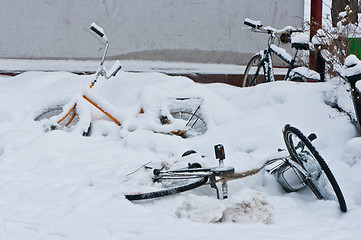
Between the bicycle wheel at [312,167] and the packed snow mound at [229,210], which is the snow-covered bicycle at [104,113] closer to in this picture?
the bicycle wheel at [312,167]

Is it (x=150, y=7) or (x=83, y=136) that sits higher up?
(x=150, y=7)

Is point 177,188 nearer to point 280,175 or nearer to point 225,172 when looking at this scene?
point 225,172

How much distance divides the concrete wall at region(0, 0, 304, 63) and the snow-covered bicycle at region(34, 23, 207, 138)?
2806 millimetres

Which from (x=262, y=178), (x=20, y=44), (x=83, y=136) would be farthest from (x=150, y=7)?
(x=262, y=178)

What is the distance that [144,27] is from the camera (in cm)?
918

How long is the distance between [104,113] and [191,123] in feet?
3.26

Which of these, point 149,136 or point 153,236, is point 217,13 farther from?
point 153,236

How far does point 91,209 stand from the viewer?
4098 mm

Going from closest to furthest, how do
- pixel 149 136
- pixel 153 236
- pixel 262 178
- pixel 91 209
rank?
pixel 153 236
pixel 91 209
pixel 262 178
pixel 149 136

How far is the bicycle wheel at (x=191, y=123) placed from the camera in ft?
20.7

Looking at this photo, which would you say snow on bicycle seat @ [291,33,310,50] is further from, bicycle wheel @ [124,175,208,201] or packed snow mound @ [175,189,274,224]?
packed snow mound @ [175,189,274,224]

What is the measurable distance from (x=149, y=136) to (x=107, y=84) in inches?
70.2

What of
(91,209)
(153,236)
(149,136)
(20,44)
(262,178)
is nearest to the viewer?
(153,236)

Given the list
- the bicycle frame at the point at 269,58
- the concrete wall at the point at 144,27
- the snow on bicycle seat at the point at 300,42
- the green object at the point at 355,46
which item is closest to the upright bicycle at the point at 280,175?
the green object at the point at 355,46
